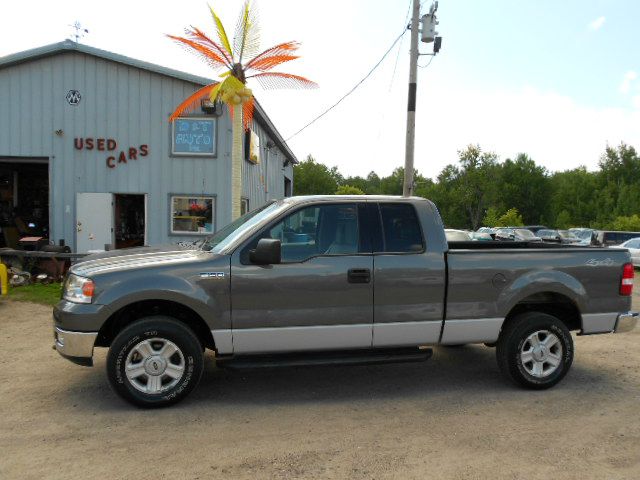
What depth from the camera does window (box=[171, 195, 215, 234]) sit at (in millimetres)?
14430

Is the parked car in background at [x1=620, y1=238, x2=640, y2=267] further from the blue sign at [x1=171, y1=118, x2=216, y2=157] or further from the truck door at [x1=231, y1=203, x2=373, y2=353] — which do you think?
the truck door at [x1=231, y1=203, x2=373, y2=353]

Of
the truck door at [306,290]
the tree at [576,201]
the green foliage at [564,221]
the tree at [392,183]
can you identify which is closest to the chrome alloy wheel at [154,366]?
the truck door at [306,290]

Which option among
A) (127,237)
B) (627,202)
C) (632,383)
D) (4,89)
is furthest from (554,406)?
(627,202)

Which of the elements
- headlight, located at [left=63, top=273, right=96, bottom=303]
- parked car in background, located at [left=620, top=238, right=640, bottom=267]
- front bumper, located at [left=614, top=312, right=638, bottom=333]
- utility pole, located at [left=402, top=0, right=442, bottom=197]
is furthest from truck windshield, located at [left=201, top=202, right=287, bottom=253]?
parked car in background, located at [left=620, top=238, right=640, bottom=267]

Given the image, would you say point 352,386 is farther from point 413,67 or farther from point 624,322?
point 413,67

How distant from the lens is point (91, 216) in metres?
14.3

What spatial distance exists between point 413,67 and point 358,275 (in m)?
12.0

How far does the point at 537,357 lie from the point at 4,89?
14880mm

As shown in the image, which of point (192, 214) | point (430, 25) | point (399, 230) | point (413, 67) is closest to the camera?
point (399, 230)

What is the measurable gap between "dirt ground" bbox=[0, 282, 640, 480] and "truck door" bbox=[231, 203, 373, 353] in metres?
0.62

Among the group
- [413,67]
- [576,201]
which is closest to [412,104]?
[413,67]

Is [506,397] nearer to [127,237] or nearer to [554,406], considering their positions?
[554,406]

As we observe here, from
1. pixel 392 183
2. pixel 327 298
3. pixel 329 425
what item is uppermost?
pixel 392 183

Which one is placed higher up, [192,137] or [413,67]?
[413,67]
